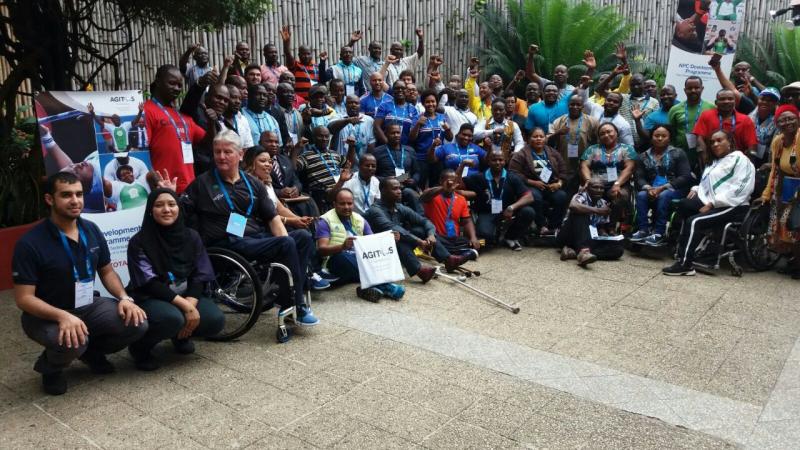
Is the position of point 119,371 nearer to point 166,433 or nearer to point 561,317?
point 166,433

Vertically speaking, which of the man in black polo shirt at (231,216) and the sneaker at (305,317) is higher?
the man in black polo shirt at (231,216)

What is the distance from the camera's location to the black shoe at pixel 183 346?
474 centimetres

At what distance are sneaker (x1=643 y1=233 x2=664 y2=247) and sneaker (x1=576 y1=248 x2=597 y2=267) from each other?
0.84 m

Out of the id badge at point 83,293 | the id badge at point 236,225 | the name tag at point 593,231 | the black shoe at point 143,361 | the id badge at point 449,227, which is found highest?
the id badge at point 236,225

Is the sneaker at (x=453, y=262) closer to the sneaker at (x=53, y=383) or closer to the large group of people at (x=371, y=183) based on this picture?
the large group of people at (x=371, y=183)

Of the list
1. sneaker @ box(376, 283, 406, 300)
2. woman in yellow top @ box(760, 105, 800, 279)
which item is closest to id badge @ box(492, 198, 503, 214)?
sneaker @ box(376, 283, 406, 300)

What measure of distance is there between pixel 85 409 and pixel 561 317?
3.77 m

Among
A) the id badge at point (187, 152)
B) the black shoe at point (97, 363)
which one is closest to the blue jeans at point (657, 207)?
the id badge at point (187, 152)

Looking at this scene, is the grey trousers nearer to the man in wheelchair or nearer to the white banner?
the white banner

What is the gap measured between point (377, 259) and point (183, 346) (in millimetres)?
1977

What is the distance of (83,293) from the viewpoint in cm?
413

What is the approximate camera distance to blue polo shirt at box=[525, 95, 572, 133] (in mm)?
9031

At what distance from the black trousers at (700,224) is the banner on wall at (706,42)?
3.09 m

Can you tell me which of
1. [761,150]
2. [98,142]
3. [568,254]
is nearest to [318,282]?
[98,142]
